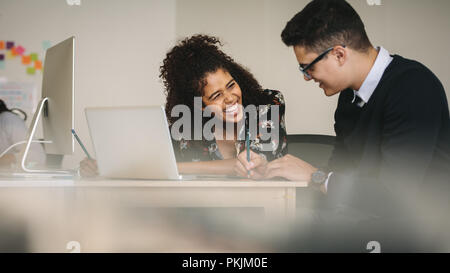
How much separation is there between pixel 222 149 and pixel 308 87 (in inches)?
53.2

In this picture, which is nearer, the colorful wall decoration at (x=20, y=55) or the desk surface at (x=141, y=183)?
the desk surface at (x=141, y=183)

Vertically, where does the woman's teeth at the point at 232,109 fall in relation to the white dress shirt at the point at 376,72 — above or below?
below

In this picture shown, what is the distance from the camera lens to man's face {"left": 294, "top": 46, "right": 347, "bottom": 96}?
1.22 metres

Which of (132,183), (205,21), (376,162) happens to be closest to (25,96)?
(205,21)

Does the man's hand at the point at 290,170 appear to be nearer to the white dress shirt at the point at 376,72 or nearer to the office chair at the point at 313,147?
the white dress shirt at the point at 376,72

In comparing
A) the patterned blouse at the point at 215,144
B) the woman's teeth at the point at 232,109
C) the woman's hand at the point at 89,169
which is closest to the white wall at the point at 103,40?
the patterned blouse at the point at 215,144

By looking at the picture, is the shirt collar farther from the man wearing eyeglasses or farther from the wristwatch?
the wristwatch

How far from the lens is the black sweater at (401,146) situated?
1.05m

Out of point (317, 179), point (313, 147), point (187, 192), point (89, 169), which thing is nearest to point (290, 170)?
point (317, 179)

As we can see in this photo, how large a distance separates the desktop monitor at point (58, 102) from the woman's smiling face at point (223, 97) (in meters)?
0.64

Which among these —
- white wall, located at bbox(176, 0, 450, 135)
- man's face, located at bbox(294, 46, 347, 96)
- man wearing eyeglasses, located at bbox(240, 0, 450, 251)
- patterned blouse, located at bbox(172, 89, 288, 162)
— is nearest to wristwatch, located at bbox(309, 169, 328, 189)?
man wearing eyeglasses, located at bbox(240, 0, 450, 251)

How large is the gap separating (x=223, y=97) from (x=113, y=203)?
2.61ft

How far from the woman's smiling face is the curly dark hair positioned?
6 centimetres

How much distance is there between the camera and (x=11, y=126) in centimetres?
236
